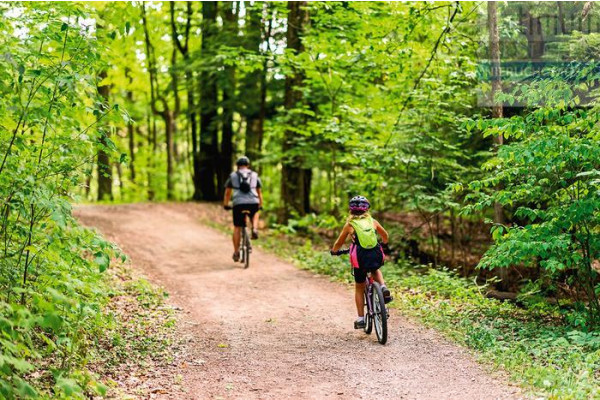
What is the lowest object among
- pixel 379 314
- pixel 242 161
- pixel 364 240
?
pixel 379 314

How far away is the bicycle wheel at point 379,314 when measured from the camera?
307 inches

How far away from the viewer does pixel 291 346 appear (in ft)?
26.5

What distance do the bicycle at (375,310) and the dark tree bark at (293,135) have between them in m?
9.36

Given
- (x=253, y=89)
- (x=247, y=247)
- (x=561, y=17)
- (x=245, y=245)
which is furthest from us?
(x=253, y=89)

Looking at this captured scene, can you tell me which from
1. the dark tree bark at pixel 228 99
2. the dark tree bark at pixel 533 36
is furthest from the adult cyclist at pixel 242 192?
the dark tree bark at pixel 228 99

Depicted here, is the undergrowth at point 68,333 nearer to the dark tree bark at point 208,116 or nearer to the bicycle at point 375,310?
the bicycle at point 375,310

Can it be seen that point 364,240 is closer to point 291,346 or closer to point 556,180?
point 291,346

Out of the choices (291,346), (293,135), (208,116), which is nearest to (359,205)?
(291,346)

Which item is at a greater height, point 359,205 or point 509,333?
point 359,205

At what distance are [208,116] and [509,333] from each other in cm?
2004

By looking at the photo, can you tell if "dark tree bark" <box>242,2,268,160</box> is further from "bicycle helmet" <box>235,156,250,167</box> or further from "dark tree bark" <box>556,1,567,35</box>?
"dark tree bark" <box>556,1,567,35</box>

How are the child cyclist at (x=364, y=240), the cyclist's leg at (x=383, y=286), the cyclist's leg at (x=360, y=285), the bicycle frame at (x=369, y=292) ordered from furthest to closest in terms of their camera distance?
the cyclist's leg at (x=360, y=285)
the bicycle frame at (x=369, y=292)
the child cyclist at (x=364, y=240)
the cyclist's leg at (x=383, y=286)

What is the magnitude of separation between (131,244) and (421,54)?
929 cm

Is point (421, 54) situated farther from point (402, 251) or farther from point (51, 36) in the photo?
point (51, 36)
